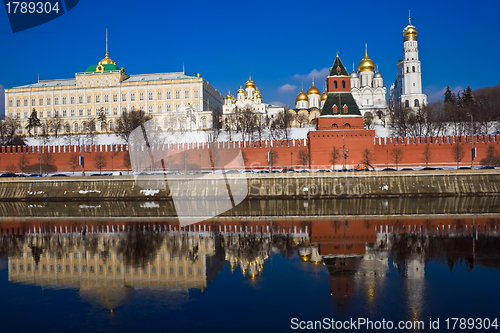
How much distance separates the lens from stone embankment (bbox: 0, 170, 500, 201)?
1019 inches

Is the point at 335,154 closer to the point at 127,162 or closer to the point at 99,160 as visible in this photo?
the point at 127,162

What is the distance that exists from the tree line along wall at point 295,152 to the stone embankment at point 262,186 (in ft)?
14.7

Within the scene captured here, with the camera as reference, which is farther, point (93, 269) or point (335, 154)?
point (335, 154)

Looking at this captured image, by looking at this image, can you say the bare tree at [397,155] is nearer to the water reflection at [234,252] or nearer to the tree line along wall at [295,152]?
the tree line along wall at [295,152]

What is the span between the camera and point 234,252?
1285 cm

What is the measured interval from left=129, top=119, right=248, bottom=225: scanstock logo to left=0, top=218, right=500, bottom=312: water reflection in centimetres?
376

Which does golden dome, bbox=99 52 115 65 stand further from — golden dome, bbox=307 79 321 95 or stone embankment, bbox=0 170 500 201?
stone embankment, bbox=0 170 500 201

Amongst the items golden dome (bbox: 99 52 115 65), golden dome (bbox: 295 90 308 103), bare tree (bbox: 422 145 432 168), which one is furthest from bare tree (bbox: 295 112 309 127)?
golden dome (bbox: 99 52 115 65)

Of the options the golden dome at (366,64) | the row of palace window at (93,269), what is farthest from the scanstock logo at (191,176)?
the golden dome at (366,64)

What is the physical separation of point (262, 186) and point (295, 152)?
7723 mm

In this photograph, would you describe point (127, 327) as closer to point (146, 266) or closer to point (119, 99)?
point (146, 266)

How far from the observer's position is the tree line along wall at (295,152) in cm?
3272

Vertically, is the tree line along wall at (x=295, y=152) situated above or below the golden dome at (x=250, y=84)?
below

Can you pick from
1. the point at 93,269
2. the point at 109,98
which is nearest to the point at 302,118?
the point at 109,98
